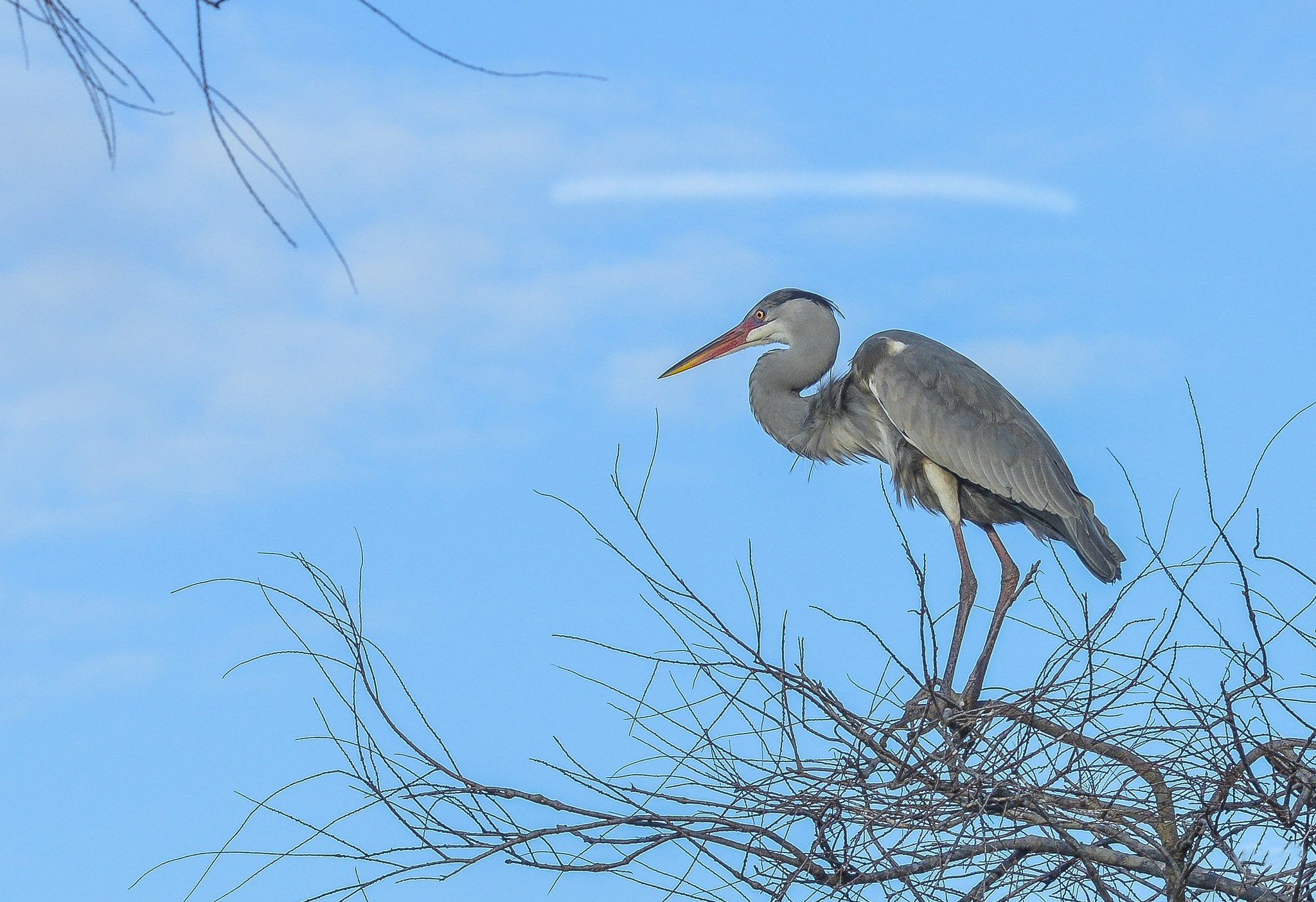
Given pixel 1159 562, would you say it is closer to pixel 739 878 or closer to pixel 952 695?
pixel 739 878

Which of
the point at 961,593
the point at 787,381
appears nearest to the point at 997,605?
the point at 961,593

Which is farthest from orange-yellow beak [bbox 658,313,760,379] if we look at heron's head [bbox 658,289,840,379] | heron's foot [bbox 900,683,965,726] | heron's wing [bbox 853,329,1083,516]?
heron's foot [bbox 900,683,965,726]

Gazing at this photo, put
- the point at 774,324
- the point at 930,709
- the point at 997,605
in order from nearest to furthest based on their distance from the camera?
the point at 930,709 < the point at 997,605 < the point at 774,324

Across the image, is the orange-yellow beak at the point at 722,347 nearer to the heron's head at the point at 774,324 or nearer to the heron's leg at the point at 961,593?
the heron's head at the point at 774,324

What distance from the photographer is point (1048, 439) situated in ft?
20.1

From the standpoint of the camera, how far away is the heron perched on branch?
5898 millimetres

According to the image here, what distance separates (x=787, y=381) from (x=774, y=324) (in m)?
0.35

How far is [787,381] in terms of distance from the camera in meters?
6.76

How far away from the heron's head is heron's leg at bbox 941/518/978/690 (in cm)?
121

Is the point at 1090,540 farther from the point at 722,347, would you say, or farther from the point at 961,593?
the point at 722,347

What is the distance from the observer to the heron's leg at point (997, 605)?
17.5 feet

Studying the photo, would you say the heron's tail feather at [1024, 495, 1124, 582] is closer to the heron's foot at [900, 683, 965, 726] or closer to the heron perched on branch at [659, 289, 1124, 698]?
the heron perched on branch at [659, 289, 1124, 698]

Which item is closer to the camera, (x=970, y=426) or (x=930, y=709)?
(x=930, y=709)

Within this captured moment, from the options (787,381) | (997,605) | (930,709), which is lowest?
(930,709)
